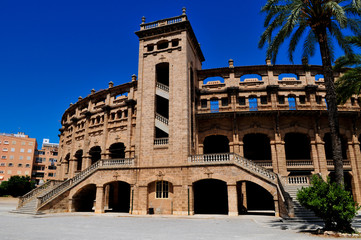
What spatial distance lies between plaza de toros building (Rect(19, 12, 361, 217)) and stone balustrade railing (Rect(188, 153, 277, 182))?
0.27ft

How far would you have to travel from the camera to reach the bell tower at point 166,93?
2264cm

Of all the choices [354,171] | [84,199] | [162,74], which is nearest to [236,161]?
[162,74]

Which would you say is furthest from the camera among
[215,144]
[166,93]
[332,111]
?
[215,144]

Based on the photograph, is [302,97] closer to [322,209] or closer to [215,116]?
[215,116]

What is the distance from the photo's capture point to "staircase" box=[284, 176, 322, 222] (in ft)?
50.6

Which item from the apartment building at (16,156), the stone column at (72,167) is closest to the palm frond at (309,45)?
the stone column at (72,167)

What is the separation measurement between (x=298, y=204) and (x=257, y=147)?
38.4 feet

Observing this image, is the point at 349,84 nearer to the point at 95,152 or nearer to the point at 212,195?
the point at 212,195

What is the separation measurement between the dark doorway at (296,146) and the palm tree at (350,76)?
33.3 ft

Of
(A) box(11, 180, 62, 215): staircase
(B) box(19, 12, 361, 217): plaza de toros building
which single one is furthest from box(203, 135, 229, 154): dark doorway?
(A) box(11, 180, 62, 215): staircase

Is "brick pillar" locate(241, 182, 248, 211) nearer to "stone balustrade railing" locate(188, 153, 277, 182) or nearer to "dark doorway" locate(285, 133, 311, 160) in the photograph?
"stone balustrade railing" locate(188, 153, 277, 182)

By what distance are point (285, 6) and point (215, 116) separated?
13058mm

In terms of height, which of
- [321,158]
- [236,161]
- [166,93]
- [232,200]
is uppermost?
[166,93]

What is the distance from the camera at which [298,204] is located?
17203 mm
